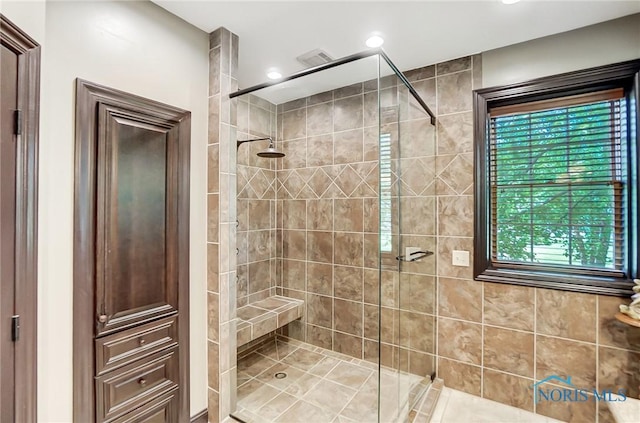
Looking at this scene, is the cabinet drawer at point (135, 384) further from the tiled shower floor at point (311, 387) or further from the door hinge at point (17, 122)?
the door hinge at point (17, 122)

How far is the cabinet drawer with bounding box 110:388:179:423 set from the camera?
154 centimetres

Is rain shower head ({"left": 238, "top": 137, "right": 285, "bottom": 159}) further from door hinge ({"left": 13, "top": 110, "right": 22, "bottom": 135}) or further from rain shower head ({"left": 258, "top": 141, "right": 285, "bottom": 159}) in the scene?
door hinge ({"left": 13, "top": 110, "right": 22, "bottom": 135})

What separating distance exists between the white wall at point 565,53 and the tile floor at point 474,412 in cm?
231

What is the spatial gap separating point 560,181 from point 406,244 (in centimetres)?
115

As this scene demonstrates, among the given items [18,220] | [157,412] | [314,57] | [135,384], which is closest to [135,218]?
[18,220]

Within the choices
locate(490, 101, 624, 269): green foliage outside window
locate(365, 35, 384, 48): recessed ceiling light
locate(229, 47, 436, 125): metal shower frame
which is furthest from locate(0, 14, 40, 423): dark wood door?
locate(490, 101, 624, 269): green foliage outside window

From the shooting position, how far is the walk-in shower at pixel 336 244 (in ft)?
6.11

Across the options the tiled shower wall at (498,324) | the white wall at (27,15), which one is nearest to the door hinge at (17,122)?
the white wall at (27,15)

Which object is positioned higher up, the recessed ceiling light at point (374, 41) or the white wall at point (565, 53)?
the recessed ceiling light at point (374, 41)

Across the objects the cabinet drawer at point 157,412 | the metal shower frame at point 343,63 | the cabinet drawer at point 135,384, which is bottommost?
the cabinet drawer at point 157,412

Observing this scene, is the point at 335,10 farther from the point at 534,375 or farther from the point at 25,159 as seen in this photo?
the point at 534,375

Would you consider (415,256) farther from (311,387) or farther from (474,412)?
(311,387)

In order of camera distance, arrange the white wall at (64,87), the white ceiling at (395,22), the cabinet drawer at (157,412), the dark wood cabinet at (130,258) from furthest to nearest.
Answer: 1. the white ceiling at (395,22)
2. the cabinet drawer at (157,412)
3. the dark wood cabinet at (130,258)
4. the white wall at (64,87)

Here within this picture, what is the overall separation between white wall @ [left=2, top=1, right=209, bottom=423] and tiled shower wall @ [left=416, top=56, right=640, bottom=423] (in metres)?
1.99
